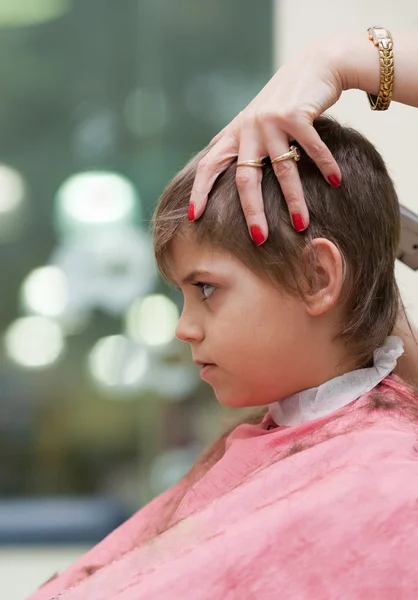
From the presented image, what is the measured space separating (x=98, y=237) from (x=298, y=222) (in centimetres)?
199

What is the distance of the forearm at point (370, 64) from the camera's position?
3.40 feet

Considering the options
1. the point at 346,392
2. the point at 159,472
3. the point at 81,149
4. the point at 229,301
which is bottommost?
the point at 159,472

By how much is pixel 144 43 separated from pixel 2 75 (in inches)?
21.7

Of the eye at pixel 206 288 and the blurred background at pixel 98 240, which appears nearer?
the eye at pixel 206 288

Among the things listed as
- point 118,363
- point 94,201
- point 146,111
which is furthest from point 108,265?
point 146,111

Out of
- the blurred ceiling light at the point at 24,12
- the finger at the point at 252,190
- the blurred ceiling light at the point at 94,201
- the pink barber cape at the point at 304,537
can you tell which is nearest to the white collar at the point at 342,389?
the pink barber cape at the point at 304,537

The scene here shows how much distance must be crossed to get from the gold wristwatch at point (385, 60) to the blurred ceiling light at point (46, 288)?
6.67ft

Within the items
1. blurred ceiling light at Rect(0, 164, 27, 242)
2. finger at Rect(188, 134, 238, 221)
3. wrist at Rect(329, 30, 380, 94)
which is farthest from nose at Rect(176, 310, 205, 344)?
blurred ceiling light at Rect(0, 164, 27, 242)

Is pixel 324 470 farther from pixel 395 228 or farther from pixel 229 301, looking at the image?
pixel 395 228

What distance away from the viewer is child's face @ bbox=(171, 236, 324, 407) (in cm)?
104

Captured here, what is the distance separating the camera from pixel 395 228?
1132 mm

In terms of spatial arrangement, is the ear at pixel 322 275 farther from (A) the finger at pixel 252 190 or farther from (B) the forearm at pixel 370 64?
(B) the forearm at pixel 370 64

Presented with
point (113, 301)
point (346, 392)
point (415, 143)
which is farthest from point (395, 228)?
point (113, 301)

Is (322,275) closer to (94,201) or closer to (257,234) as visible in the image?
(257,234)
